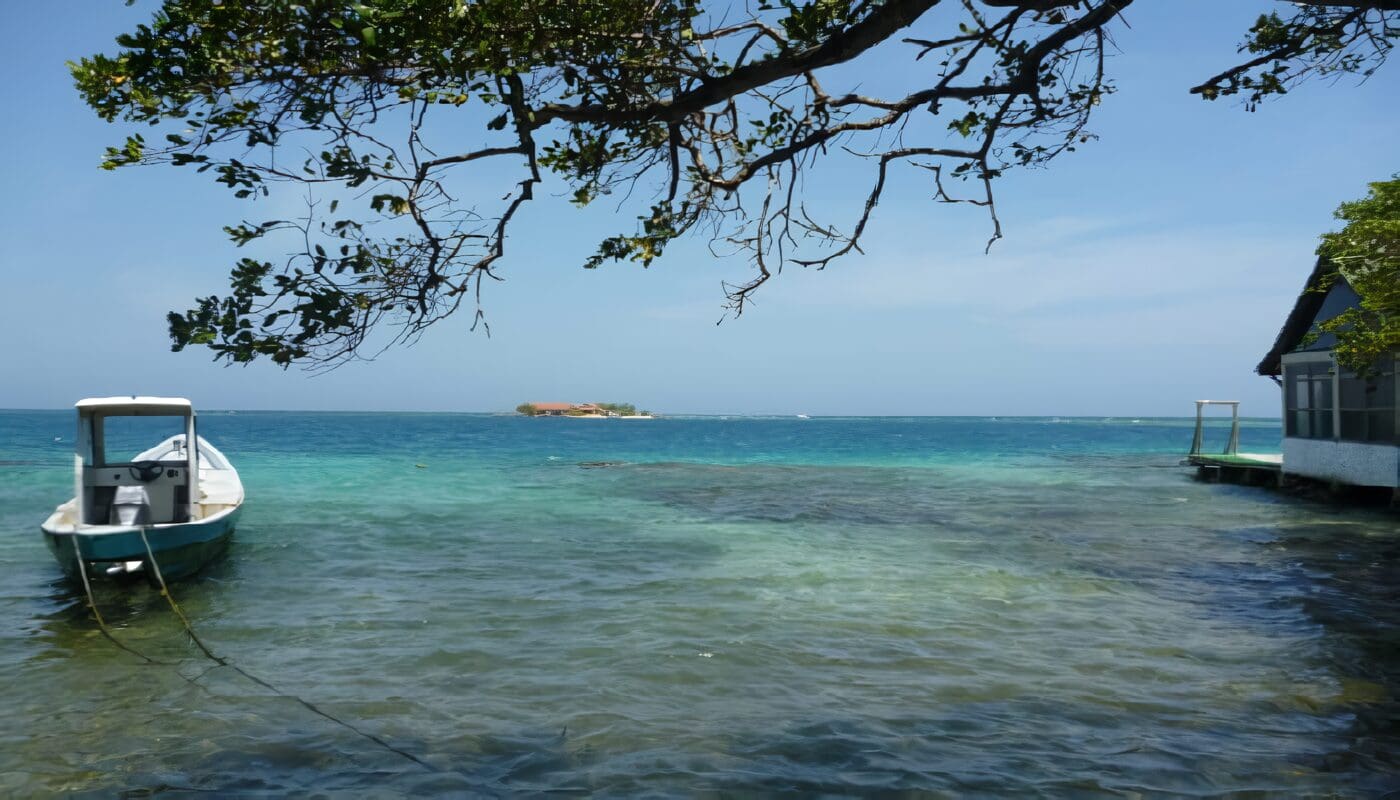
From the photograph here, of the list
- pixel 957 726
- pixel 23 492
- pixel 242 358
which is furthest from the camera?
pixel 23 492

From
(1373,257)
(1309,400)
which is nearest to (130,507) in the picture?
(1373,257)

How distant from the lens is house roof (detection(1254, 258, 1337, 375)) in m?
23.2

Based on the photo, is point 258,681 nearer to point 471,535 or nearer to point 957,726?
point 957,726

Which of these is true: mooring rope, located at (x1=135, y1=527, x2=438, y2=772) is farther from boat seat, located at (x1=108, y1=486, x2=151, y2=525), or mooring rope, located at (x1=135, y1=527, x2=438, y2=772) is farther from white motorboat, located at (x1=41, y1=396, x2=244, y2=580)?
boat seat, located at (x1=108, y1=486, x2=151, y2=525)

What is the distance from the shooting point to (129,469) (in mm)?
12750

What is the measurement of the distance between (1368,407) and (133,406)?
24.4 metres

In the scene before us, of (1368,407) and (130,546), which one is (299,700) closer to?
(130,546)

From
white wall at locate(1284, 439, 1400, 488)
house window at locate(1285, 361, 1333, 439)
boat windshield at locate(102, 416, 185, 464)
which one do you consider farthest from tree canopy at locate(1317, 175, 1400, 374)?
boat windshield at locate(102, 416, 185, 464)

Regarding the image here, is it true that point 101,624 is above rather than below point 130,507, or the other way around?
below

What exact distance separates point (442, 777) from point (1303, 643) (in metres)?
8.65

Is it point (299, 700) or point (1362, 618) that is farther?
point (1362, 618)

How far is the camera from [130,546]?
11625 millimetres

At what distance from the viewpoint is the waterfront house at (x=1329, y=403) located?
67.7 feet

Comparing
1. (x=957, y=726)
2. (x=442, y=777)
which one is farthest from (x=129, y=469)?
(x=957, y=726)
